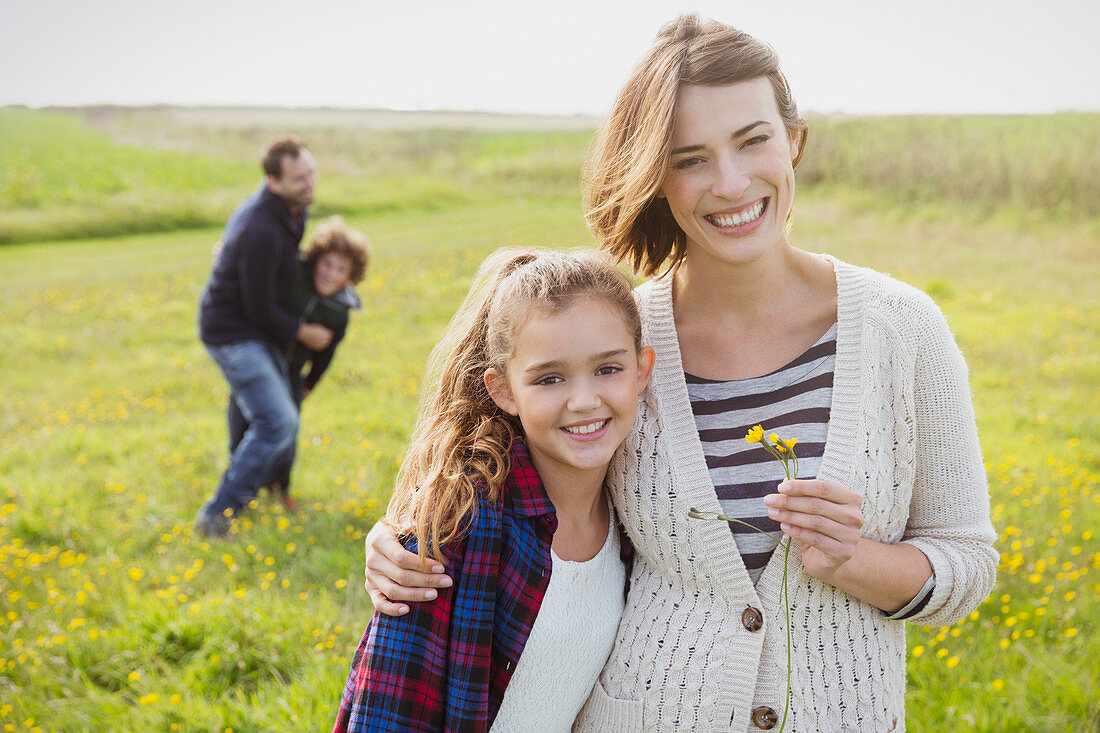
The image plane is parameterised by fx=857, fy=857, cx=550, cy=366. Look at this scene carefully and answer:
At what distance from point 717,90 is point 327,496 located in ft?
13.9

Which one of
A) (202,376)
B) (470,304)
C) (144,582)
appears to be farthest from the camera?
(202,376)

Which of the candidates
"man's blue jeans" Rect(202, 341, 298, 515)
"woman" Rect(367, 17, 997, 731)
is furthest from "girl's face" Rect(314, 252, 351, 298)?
"woman" Rect(367, 17, 997, 731)

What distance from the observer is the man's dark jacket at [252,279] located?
17.3 feet

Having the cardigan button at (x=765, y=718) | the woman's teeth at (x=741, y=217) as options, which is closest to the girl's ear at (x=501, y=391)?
the woman's teeth at (x=741, y=217)

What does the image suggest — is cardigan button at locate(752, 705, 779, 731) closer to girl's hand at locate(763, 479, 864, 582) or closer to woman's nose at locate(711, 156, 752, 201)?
girl's hand at locate(763, 479, 864, 582)

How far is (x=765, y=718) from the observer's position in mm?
1977

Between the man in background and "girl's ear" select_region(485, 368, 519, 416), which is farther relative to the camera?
the man in background

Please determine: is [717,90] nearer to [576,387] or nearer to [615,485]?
[576,387]

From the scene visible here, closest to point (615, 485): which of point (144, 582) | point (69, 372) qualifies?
point (144, 582)

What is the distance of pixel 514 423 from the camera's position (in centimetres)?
224

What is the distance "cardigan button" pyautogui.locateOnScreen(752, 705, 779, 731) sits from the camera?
1976mm

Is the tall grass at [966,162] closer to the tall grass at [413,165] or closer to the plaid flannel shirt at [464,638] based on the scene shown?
the tall grass at [413,165]

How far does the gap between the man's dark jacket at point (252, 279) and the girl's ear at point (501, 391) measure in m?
3.56

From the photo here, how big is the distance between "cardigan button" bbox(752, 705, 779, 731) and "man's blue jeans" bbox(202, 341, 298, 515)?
400 cm
